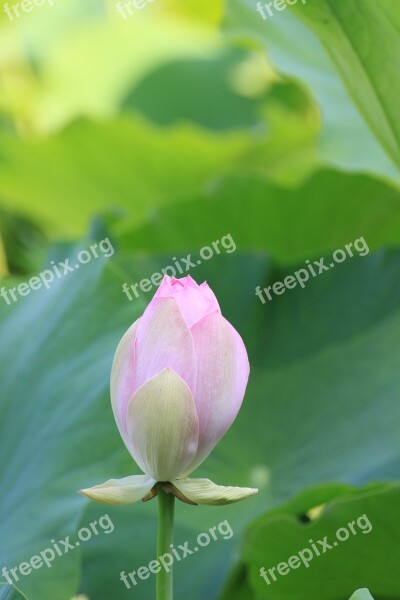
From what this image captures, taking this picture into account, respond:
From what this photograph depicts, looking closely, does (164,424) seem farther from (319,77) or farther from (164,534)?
(319,77)

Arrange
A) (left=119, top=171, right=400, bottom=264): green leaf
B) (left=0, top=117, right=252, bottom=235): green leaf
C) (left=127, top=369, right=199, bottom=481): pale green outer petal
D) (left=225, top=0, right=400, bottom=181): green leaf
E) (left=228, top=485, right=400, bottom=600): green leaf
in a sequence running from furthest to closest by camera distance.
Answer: (left=0, top=117, right=252, bottom=235): green leaf
(left=119, top=171, right=400, bottom=264): green leaf
(left=225, top=0, right=400, bottom=181): green leaf
(left=228, top=485, right=400, bottom=600): green leaf
(left=127, top=369, right=199, bottom=481): pale green outer petal

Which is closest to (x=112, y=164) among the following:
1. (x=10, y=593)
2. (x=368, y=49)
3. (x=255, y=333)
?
(x=255, y=333)

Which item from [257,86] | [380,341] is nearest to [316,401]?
[380,341]

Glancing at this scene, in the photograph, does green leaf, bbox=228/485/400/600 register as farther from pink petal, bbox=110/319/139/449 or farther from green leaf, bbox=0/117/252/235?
green leaf, bbox=0/117/252/235

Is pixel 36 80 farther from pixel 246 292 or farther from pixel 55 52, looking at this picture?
pixel 246 292

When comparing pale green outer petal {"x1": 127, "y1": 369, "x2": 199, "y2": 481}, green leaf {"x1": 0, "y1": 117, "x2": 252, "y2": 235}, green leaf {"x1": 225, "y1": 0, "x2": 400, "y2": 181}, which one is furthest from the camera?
green leaf {"x1": 0, "y1": 117, "x2": 252, "y2": 235}

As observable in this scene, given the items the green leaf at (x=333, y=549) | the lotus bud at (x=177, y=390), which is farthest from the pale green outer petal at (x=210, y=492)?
the green leaf at (x=333, y=549)

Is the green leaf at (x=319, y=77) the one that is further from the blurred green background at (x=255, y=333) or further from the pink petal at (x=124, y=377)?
the pink petal at (x=124, y=377)

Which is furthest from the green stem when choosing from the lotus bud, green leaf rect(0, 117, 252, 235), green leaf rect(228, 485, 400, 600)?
green leaf rect(0, 117, 252, 235)
